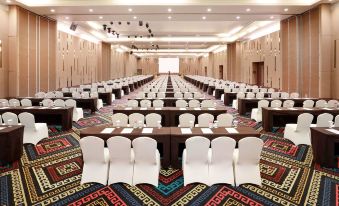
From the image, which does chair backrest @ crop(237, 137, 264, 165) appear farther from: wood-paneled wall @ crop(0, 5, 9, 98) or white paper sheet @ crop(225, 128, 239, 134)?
wood-paneled wall @ crop(0, 5, 9, 98)

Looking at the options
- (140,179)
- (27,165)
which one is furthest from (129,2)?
(140,179)

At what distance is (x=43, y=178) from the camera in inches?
212

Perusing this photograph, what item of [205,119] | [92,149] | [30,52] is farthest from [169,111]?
[30,52]

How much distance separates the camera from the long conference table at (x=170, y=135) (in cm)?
566

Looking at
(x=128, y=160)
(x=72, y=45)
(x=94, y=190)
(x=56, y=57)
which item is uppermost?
(x=72, y=45)

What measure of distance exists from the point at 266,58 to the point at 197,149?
17.5 metres

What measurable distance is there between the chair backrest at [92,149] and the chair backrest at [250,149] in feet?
6.90

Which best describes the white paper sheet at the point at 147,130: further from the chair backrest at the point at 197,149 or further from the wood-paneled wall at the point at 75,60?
the wood-paneled wall at the point at 75,60

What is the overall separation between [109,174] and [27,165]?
1981 millimetres

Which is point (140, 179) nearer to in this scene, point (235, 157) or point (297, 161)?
point (235, 157)

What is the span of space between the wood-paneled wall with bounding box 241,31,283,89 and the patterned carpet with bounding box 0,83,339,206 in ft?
39.0

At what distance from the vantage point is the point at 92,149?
4926 millimetres

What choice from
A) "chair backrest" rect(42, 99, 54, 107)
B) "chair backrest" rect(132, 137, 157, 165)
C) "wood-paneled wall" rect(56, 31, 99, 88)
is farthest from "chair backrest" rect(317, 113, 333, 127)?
"wood-paneled wall" rect(56, 31, 99, 88)

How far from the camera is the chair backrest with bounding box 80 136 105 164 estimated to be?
482 centimetres
